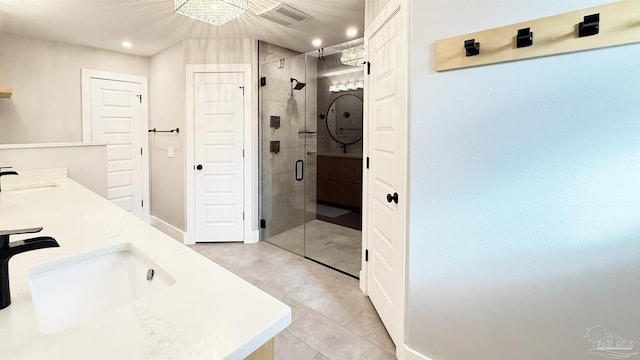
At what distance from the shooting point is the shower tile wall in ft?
12.7

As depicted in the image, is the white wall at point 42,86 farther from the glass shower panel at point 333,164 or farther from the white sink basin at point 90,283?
the white sink basin at point 90,283

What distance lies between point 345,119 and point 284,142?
1720 millimetres

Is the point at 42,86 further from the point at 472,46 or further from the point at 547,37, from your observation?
the point at 547,37

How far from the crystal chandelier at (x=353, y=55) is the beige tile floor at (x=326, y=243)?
217 cm

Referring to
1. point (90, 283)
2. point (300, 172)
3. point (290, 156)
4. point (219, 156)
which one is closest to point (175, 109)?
point (219, 156)

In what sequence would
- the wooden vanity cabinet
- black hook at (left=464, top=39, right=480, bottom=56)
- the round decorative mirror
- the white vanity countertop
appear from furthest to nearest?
the round decorative mirror → the wooden vanity cabinet → black hook at (left=464, top=39, right=480, bottom=56) → the white vanity countertop

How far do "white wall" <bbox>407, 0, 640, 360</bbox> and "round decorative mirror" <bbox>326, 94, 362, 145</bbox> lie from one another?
3552mm

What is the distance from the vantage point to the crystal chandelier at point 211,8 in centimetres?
222

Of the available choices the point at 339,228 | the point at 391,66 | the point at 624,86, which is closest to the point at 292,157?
the point at 339,228

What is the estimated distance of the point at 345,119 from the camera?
534 cm

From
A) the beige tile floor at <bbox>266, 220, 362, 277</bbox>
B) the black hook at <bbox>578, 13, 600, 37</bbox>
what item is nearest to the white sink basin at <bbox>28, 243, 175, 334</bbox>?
the black hook at <bbox>578, 13, 600, 37</bbox>

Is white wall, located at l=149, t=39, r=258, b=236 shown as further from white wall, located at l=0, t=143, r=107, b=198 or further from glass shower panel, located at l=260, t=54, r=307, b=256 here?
white wall, located at l=0, t=143, r=107, b=198

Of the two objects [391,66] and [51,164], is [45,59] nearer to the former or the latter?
[51,164]

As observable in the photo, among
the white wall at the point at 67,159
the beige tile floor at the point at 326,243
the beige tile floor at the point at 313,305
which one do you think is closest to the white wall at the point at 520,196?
the beige tile floor at the point at 313,305
